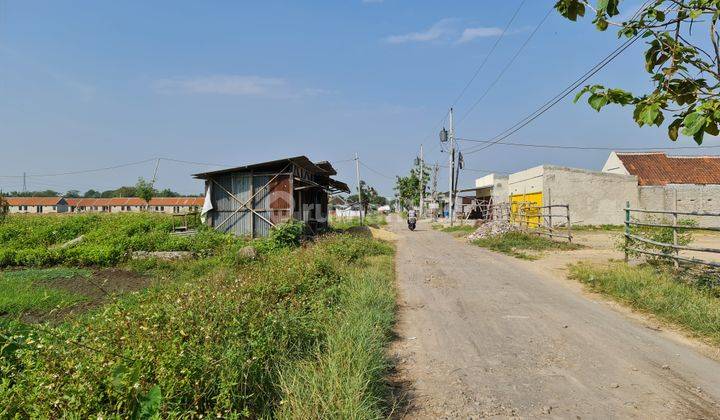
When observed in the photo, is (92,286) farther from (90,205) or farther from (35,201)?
(35,201)

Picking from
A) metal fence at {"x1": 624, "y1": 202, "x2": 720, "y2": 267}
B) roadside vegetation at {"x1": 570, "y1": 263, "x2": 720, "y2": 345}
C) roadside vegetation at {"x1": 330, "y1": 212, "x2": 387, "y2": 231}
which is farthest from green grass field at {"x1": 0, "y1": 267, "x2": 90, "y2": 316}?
roadside vegetation at {"x1": 330, "y1": 212, "x2": 387, "y2": 231}

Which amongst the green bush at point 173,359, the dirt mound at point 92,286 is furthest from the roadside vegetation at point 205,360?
the dirt mound at point 92,286

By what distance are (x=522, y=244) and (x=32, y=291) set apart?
48.6ft

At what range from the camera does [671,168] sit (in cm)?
3041

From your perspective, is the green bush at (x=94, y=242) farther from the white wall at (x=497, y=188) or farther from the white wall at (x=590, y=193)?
the white wall at (x=497, y=188)

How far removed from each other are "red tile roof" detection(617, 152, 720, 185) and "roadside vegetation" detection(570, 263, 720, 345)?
77.0 feet

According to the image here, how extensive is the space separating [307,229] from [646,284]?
45.1ft

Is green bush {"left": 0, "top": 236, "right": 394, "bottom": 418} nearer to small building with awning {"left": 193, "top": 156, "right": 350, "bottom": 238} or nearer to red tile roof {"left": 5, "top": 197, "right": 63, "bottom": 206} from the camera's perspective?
small building with awning {"left": 193, "top": 156, "right": 350, "bottom": 238}

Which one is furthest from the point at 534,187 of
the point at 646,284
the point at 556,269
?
the point at 646,284

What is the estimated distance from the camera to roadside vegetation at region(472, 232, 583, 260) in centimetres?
1468

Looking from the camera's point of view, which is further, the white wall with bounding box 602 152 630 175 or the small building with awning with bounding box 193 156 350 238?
the white wall with bounding box 602 152 630 175

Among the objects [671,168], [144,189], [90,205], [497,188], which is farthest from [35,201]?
[671,168]

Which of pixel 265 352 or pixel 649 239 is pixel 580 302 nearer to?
pixel 649 239

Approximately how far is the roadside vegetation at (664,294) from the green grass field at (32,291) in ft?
28.0
